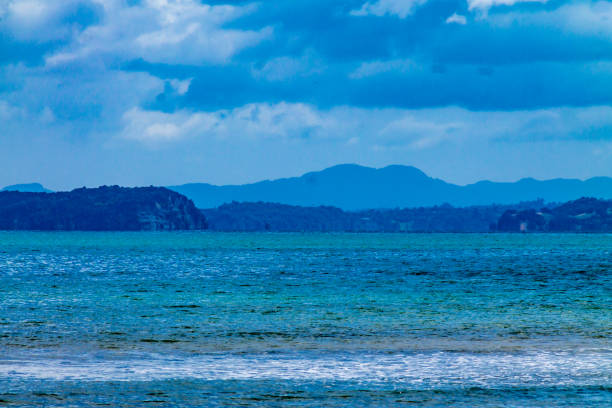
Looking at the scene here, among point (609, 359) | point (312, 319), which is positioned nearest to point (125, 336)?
point (312, 319)

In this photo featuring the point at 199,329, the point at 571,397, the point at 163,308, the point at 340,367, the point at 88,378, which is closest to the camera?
the point at 571,397

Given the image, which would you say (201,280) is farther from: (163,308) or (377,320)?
(377,320)

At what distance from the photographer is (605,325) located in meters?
45.4

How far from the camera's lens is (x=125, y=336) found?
38969 millimetres

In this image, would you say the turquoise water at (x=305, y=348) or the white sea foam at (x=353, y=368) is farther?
the white sea foam at (x=353, y=368)

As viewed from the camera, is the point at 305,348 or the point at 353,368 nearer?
the point at 353,368

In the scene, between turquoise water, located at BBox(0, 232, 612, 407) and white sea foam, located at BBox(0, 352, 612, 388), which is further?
white sea foam, located at BBox(0, 352, 612, 388)

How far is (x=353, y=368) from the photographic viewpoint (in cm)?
2875

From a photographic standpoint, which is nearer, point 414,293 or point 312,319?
point 312,319

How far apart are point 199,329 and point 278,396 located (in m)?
19.3

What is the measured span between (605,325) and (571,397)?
76.6ft

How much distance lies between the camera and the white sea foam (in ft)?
86.6

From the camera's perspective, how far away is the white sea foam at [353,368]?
26391 mm

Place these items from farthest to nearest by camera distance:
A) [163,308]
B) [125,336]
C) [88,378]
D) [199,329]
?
[163,308] → [199,329] → [125,336] → [88,378]
